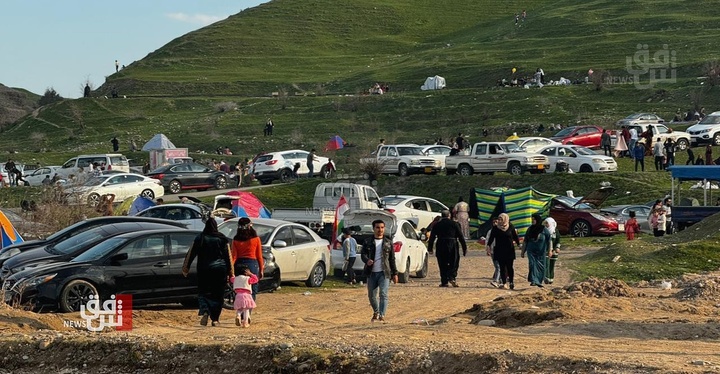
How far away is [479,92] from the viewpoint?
249 ft

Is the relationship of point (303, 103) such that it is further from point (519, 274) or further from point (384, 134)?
point (519, 274)

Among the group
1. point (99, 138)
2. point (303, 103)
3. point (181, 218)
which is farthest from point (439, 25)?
point (181, 218)

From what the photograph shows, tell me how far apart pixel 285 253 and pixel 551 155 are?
25933 mm

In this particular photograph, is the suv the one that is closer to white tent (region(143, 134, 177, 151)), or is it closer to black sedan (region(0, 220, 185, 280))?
white tent (region(143, 134, 177, 151))

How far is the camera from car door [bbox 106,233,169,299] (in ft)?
60.6

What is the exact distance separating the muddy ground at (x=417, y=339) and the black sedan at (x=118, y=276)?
0.41 metres

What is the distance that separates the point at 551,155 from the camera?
47062mm

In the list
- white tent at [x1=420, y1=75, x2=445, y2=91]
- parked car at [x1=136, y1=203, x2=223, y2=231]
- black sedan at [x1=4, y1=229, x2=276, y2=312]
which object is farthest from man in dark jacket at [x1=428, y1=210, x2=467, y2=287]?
white tent at [x1=420, y1=75, x2=445, y2=91]

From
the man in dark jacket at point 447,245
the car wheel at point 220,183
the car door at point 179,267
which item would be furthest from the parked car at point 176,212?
the car wheel at point 220,183

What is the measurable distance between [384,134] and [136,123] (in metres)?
20.6

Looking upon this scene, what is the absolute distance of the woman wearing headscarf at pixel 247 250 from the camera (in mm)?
17125

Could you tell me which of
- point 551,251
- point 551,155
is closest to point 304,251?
point 551,251

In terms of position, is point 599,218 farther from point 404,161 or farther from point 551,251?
point 404,161

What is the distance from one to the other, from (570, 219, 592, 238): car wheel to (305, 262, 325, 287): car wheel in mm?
14283
